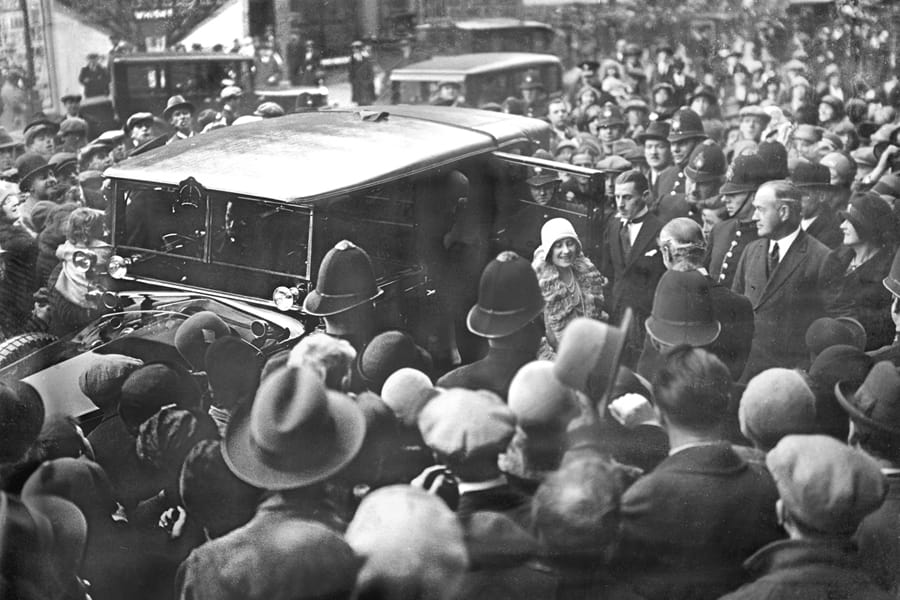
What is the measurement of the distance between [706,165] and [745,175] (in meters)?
0.10

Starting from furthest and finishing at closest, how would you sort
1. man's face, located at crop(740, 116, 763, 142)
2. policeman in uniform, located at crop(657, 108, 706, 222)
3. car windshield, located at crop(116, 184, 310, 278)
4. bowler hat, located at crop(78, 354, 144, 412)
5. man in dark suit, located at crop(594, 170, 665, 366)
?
man's face, located at crop(740, 116, 763, 142), policeman in uniform, located at crop(657, 108, 706, 222), man in dark suit, located at crop(594, 170, 665, 366), bowler hat, located at crop(78, 354, 144, 412), car windshield, located at crop(116, 184, 310, 278)

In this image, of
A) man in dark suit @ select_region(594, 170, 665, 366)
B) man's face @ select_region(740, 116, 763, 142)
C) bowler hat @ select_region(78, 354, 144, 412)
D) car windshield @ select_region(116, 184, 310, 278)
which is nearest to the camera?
car windshield @ select_region(116, 184, 310, 278)

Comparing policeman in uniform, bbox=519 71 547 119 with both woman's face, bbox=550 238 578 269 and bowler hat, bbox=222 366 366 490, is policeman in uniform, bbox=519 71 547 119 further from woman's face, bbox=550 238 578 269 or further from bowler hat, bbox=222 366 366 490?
bowler hat, bbox=222 366 366 490

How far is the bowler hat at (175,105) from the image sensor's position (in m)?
2.42

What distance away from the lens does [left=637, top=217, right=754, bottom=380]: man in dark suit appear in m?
2.44

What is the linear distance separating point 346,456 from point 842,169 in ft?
4.82

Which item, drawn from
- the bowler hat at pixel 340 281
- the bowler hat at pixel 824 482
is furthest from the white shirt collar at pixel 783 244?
the bowler hat at pixel 340 281

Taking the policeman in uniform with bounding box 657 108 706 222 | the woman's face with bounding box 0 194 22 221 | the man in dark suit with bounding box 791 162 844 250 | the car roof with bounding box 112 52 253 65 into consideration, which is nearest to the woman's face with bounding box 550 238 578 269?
the policeman in uniform with bounding box 657 108 706 222

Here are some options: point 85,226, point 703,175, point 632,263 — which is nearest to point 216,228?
point 85,226

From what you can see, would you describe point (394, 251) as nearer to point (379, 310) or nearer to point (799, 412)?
point (379, 310)

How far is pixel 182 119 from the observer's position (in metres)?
2.43

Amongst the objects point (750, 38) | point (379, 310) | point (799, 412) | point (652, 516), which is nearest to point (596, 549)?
point (652, 516)

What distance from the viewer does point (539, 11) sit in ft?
8.34

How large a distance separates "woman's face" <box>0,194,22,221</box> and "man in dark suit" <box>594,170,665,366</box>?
4.57ft
